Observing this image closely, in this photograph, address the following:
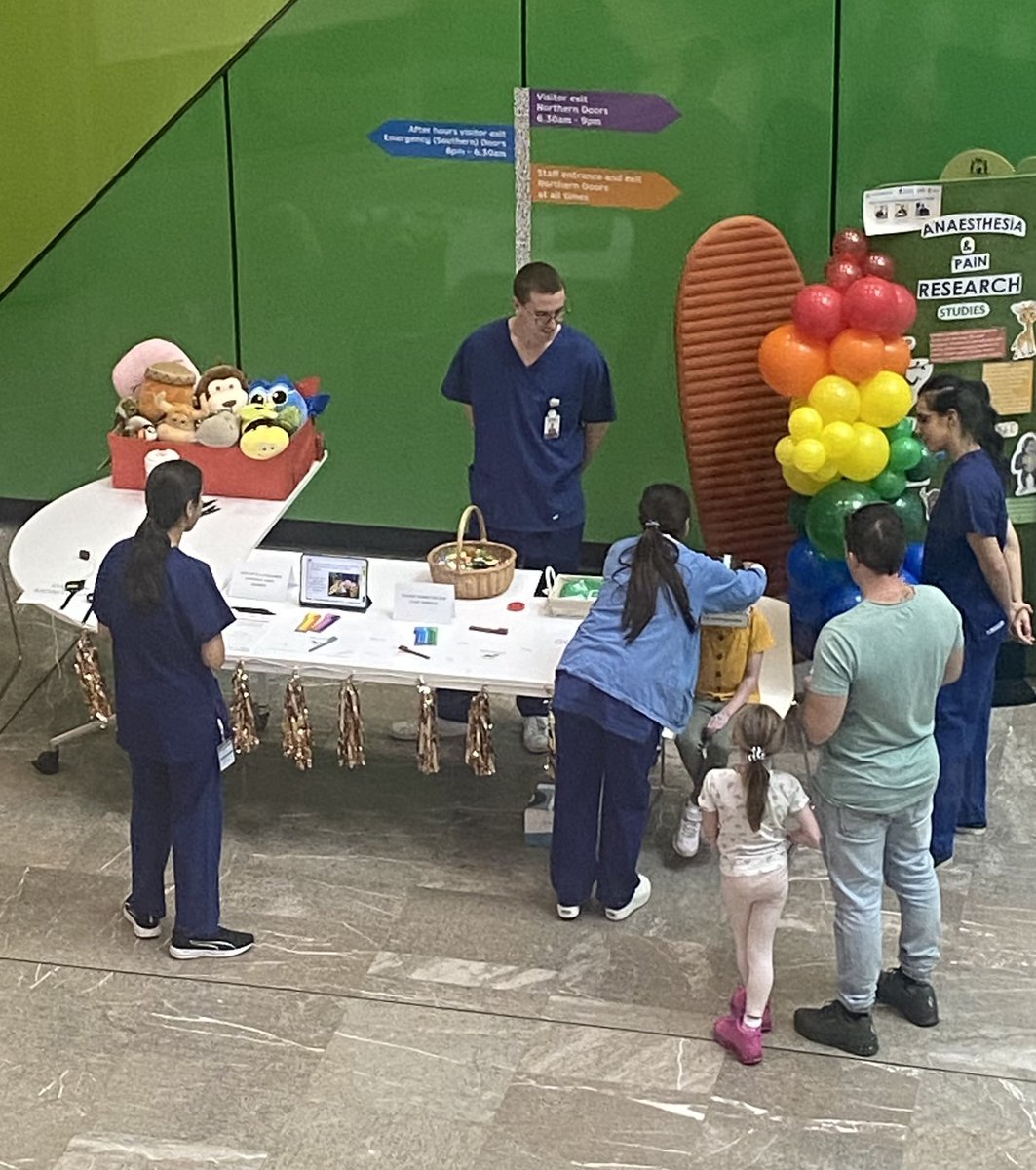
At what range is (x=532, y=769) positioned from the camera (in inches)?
249

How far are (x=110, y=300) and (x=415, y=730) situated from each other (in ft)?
8.11

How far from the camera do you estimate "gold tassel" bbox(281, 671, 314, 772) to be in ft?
18.5

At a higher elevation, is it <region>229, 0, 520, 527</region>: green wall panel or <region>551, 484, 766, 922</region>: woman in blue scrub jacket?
<region>229, 0, 520, 527</region>: green wall panel

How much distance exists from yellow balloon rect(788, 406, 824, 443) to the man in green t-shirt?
1.34 m

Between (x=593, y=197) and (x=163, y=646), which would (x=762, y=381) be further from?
(x=163, y=646)

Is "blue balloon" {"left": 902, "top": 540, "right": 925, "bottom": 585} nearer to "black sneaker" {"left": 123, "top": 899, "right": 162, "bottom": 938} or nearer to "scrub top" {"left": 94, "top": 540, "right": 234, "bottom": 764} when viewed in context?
"scrub top" {"left": 94, "top": 540, "right": 234, "bottom": 764}

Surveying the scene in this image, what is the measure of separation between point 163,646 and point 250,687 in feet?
6.27

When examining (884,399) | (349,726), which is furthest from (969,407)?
(349,726)

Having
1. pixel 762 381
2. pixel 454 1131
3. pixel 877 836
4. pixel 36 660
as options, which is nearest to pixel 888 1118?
pixel 877 836

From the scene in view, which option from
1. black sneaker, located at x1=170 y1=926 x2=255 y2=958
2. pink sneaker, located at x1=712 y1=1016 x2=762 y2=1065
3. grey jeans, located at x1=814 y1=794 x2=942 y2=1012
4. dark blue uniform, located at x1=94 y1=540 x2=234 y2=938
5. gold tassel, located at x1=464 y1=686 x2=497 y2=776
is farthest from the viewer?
gold tassel, located at x1=464 y1=686 x2=497 y2=776

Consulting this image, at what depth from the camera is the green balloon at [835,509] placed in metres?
6.13

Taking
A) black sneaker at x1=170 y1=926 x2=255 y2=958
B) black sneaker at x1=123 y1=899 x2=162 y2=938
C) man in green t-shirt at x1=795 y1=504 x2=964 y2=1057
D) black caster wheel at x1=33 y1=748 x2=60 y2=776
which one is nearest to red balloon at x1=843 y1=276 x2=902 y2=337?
man in green t-shirt at x1=795 y1=504 x2=964 y2=1057

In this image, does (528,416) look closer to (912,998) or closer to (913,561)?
(913,561)

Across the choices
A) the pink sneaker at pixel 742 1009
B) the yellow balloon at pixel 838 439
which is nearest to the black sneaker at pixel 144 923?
the pink sneaker at pixel 742 1009
